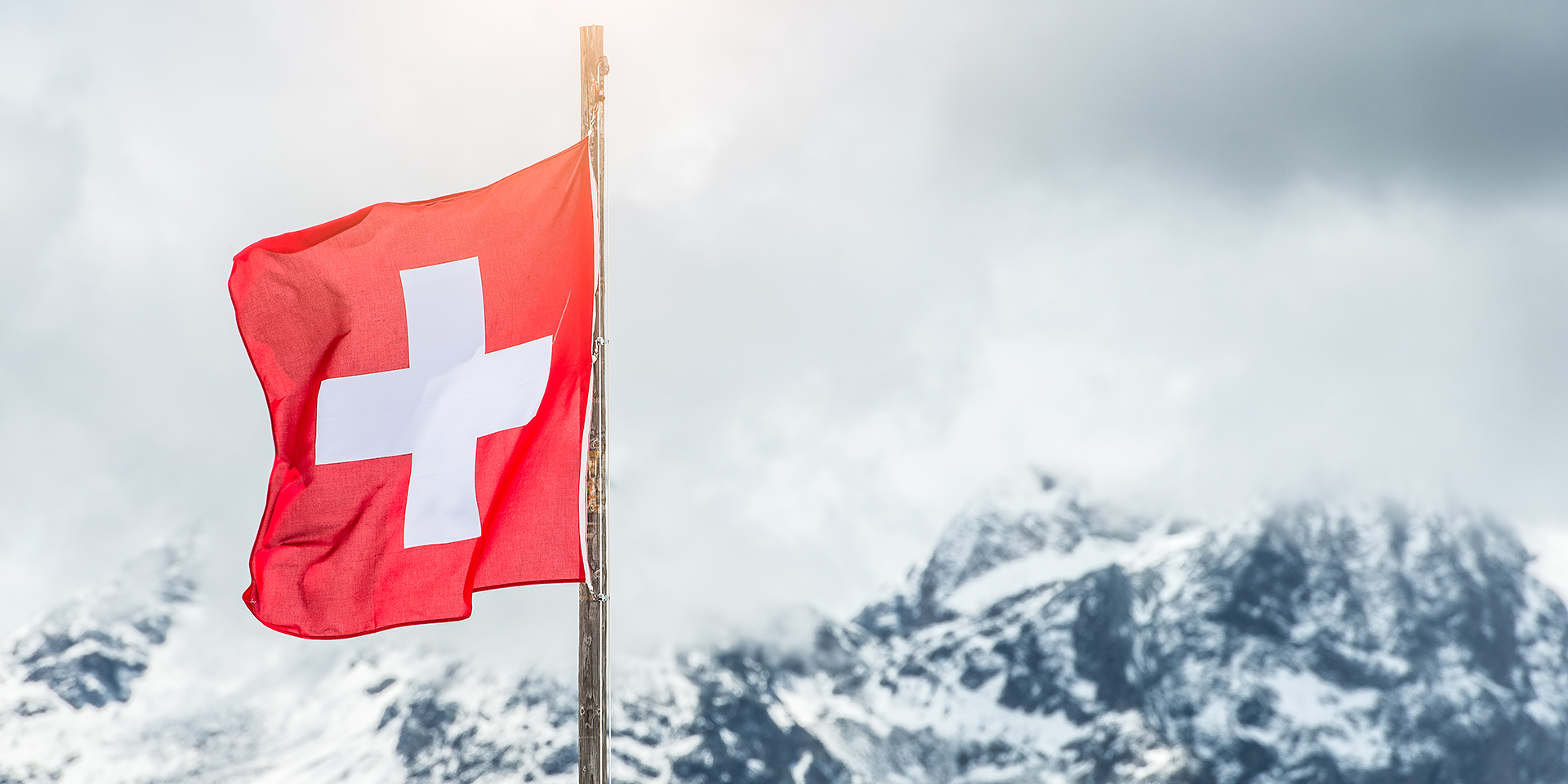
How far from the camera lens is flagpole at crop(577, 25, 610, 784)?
14.8 m

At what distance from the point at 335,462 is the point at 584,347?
4030mm

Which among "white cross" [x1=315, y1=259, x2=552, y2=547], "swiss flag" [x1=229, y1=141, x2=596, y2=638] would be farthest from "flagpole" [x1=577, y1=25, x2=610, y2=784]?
"white cross" [x1=315, y1=259, x2=552, y2=547]

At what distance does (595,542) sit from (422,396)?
380 cm

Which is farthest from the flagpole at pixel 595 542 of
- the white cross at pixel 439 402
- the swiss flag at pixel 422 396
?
the white cross at pixel 439 402

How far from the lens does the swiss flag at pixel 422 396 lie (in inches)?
651

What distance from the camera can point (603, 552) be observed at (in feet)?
49.7

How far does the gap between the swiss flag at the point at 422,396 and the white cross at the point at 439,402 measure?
0.02m

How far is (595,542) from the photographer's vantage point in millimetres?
15328

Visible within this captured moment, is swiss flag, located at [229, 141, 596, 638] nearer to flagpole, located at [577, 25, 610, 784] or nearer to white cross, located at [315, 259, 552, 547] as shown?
white cross, located at [315, 259, 552, 547]

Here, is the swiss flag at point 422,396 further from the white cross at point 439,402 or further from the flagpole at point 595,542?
the flagpole at point 595,542

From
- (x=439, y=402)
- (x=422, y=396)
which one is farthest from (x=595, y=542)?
(x=422, y=396)

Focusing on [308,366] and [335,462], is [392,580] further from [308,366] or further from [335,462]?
[308,366]

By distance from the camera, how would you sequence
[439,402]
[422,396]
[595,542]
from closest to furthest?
[595,542] → [439,402] → [422,396]

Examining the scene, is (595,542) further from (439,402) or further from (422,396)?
(422,396)
